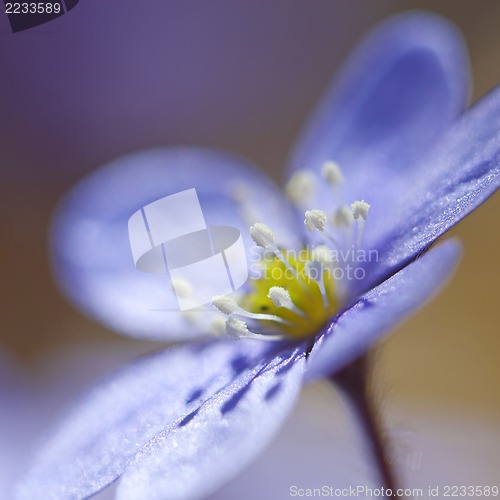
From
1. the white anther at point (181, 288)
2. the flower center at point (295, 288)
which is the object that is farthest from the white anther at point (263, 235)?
the white anther at point (181, 288)

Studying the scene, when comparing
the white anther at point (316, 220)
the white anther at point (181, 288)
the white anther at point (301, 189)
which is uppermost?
the white anther at point (316, 220)

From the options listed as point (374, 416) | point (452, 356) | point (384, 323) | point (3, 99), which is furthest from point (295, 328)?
point (3, 99)

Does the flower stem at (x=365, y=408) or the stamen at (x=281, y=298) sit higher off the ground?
the stamen at (x=281, y=298)

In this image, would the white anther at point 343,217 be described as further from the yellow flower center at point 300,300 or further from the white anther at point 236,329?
the white anther at point 236,329

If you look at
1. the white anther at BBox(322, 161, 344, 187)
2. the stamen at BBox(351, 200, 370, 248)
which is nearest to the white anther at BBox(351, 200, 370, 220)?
the stamen at BBox(351, 200, 370, 248)

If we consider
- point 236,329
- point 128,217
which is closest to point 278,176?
point 128,217

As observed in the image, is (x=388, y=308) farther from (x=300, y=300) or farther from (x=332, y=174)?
(x=332, y=174)

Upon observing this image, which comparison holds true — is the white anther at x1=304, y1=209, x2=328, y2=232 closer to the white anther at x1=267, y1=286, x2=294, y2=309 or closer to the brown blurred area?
the white anther at x1=267, y1=286, x2=294, y2=309
